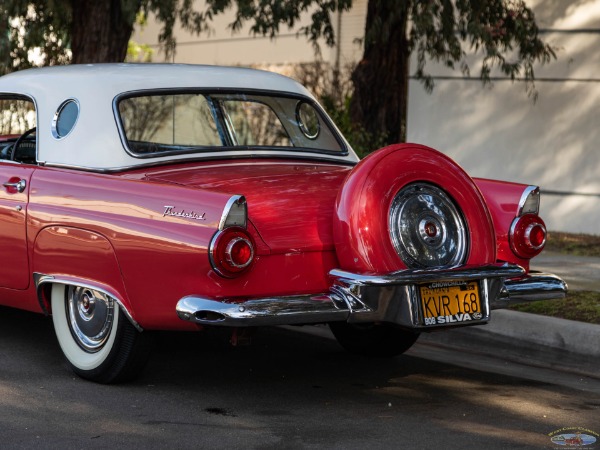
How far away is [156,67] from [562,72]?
7.10m

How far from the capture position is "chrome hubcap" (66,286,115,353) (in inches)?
231

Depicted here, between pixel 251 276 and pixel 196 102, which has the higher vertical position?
pixel 196 102

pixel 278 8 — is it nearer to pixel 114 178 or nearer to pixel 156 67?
pixel 156 67

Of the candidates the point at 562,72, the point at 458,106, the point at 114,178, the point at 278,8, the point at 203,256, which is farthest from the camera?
the point at 458,106

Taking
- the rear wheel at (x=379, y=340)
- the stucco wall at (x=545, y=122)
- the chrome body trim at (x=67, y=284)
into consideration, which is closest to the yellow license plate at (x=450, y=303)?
the rear wheel at (x=379, y=340)

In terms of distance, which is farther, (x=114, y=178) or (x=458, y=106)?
(x=458, y=106)

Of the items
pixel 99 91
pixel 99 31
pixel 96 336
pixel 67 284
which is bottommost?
pixel 96 336

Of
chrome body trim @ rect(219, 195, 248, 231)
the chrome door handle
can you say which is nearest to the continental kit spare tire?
chrome body trim @ rect(219, 195, 248, 231)

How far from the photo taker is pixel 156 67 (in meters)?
6.75

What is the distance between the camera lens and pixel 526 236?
20.3 feet

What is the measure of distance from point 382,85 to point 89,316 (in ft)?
23.9

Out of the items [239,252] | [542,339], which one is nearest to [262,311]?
[239,252]

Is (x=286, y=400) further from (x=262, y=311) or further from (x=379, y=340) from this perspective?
(x=379, y=340)

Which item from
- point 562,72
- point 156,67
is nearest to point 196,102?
point 156,67
